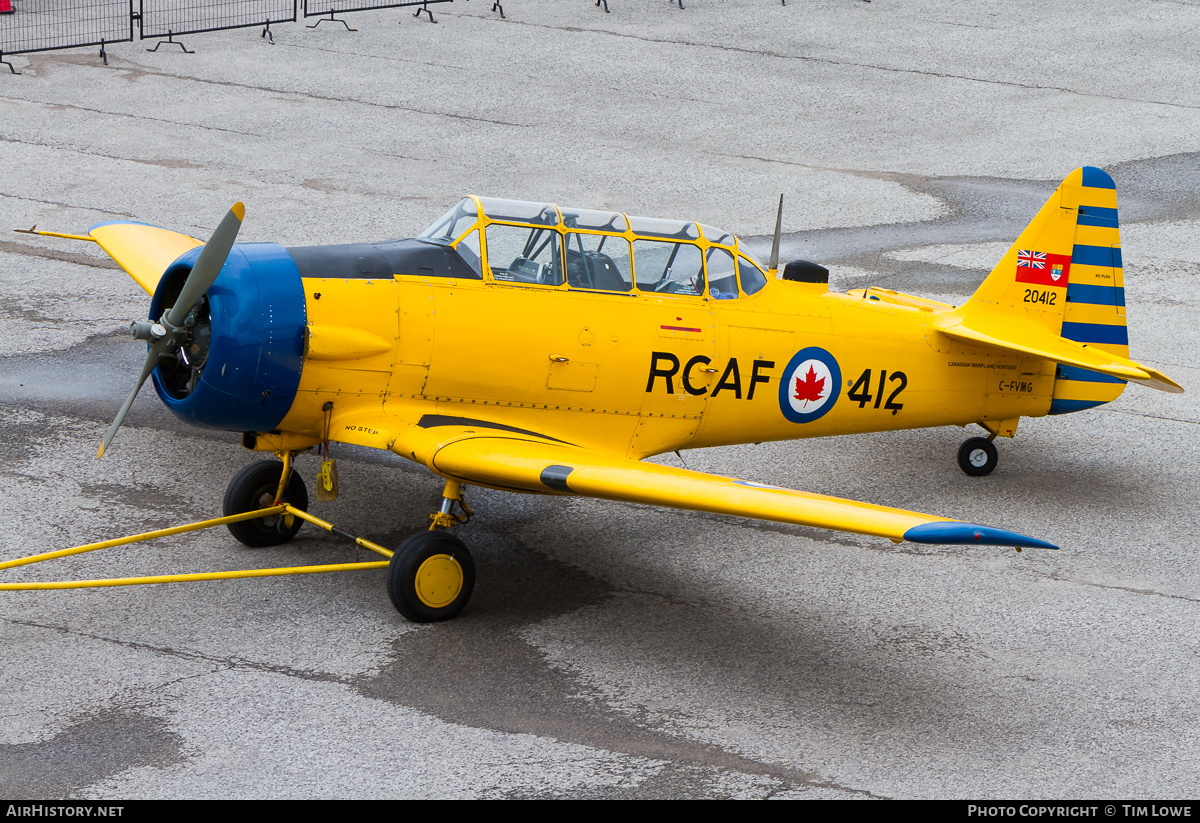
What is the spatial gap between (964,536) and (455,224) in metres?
4.09

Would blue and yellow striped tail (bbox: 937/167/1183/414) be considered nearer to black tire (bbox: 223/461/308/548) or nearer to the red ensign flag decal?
the red ensign flag decal

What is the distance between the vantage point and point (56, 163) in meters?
16.7

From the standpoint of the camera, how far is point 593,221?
28.3ft

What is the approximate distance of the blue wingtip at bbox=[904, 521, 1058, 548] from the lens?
5984 millimetres

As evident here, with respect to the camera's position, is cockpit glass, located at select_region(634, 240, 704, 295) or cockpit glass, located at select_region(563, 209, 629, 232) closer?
cockpit glass, located at select_region(563, 209, 629, 232)

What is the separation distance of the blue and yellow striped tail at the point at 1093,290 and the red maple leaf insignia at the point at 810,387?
2343 millimetres

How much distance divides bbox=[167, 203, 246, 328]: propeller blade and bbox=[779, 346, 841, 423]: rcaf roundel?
13.1 feet

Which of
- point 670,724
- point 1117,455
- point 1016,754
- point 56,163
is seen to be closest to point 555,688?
point 670,724

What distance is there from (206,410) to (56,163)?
10.8 m

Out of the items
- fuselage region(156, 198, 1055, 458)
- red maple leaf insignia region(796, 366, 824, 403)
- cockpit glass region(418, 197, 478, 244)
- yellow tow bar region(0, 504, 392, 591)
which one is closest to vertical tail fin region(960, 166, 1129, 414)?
fuselage region(156, 198, 1055, 458)

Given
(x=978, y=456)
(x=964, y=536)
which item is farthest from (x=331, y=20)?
(x=964, y=536)

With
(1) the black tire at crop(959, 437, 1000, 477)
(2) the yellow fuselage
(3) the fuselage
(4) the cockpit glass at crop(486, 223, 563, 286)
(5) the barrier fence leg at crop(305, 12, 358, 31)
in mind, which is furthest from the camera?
(5) the barrier fence leg at crop(305, 12, 358, 31)

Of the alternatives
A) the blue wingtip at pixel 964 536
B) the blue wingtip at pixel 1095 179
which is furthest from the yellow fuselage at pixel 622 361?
the blue wingtip at pixel 964 536
